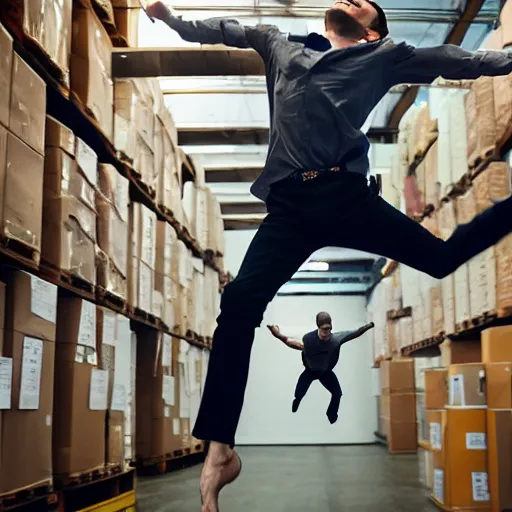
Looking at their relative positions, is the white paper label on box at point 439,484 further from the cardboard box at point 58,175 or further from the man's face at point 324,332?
the cardboard box at point 58,175

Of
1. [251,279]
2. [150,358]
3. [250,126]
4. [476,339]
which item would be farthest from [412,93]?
[251,279]

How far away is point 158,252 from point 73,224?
2198mm

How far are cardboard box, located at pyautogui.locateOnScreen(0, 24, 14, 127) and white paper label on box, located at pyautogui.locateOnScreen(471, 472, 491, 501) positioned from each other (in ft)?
10.5

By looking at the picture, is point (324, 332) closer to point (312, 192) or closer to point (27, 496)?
point (27, 496)

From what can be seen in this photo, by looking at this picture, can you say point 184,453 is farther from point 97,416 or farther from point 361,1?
point 361,1

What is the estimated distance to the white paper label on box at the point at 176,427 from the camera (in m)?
6.67

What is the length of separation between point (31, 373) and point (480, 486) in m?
2.62

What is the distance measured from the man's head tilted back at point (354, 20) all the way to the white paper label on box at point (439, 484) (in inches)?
130

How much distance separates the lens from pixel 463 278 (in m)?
5.40

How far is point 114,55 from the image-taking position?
4820 mm

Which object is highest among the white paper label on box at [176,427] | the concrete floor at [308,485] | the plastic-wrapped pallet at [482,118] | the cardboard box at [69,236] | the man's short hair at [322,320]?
the plastic-wrapped pallet at [482,118]

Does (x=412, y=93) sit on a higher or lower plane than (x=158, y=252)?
higher

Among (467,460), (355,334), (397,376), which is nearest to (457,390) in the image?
(467,460)

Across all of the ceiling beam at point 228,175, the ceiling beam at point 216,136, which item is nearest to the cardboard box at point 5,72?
the ceiling beam at point 216,136
